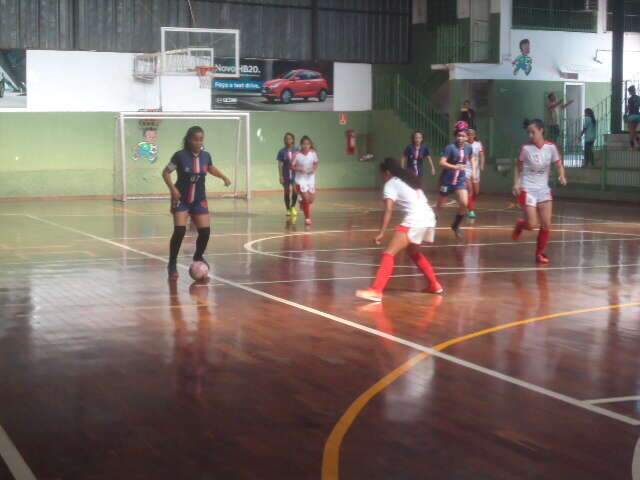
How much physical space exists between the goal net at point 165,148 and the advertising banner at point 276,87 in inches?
30.2

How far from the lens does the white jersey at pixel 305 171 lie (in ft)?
74.3

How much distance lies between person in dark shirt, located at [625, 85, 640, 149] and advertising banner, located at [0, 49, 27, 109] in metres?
18.0

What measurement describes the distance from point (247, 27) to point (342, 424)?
3025cm

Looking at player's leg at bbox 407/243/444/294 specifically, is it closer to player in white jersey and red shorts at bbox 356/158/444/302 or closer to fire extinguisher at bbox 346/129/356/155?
player in white jersey and red shorts at bbox 356/158/444/302

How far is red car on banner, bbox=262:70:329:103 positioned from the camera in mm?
37031

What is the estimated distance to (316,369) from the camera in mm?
8820

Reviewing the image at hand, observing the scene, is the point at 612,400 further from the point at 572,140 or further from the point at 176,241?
the point at 572,140

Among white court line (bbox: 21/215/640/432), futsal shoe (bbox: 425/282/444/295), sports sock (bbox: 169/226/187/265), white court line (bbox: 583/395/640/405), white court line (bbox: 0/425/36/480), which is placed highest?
sports sock (bbox: 169/226/187/265)

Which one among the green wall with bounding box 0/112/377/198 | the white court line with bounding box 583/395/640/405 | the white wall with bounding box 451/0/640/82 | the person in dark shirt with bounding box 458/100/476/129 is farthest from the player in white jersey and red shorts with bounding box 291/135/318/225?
the white court line with bounding box 583/395/640/405

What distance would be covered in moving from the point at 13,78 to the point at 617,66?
18.5 metres

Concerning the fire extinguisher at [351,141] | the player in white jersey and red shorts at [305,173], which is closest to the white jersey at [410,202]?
the player in white jersey and red shorts at [305,173]

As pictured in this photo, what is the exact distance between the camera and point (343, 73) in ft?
125

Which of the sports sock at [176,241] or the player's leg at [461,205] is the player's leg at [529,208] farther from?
the sports sock at [176,241]

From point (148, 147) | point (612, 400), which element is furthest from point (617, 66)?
point (612, 400)
